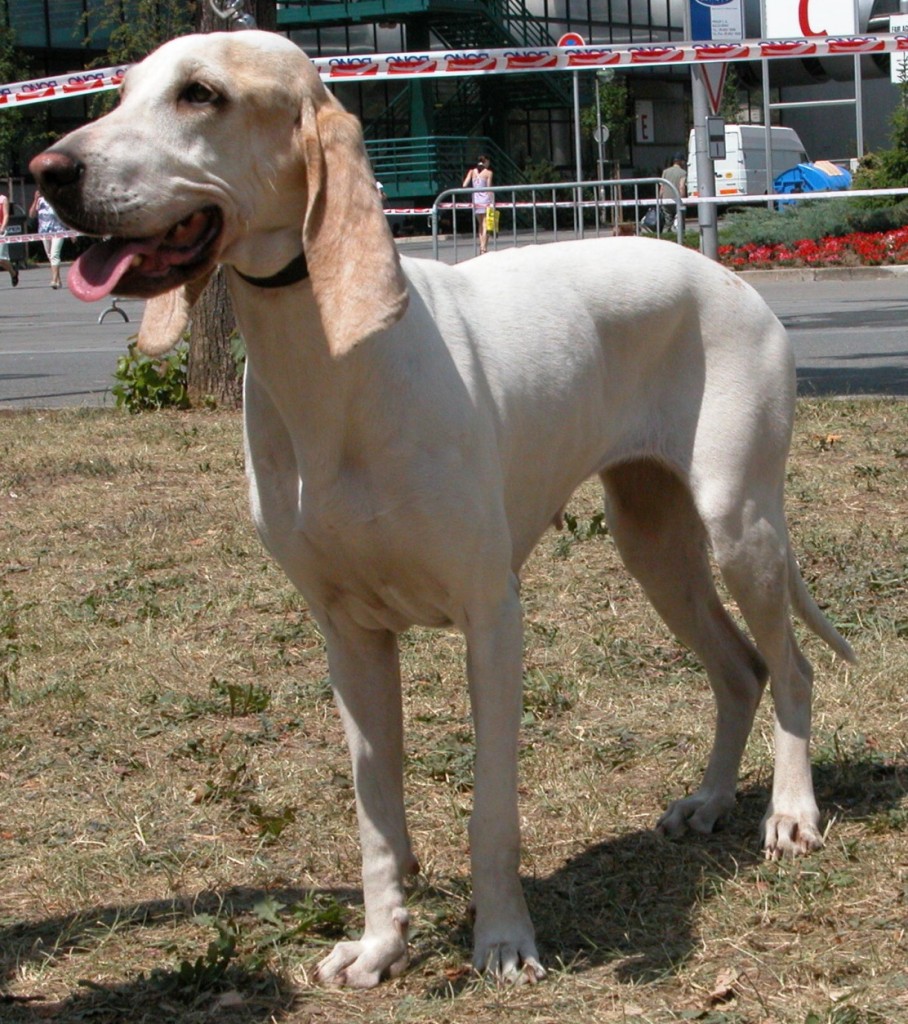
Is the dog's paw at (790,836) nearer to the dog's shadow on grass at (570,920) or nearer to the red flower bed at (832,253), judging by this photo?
the dog's shadow on grass at (570,920)

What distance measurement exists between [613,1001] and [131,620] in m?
3.47

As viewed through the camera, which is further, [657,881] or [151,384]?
[151,384]

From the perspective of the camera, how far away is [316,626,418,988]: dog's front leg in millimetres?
3432

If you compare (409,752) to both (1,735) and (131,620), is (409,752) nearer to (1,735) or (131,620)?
(1,735)

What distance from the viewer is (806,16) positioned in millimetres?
32406

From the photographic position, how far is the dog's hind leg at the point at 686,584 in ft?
14.3

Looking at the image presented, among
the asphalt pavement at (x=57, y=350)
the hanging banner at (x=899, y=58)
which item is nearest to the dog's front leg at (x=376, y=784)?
the asphalt pavement at (x=57, y=350)

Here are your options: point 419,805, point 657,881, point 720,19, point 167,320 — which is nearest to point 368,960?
point 657,881

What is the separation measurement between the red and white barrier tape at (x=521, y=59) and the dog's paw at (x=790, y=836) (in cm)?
937

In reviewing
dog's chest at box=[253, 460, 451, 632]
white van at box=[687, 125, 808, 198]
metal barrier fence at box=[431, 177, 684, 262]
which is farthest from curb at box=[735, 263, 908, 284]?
dog's chest at box=[253, 460, 451, 632]

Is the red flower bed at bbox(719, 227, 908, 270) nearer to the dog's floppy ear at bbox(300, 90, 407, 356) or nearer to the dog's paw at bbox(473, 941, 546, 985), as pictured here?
the dog's paw at bbox(473, 941, 546, 985)

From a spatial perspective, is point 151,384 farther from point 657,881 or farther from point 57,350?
point 657,881

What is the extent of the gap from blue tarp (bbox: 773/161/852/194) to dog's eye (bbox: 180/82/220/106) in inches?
1269

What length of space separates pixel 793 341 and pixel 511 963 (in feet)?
38.3
